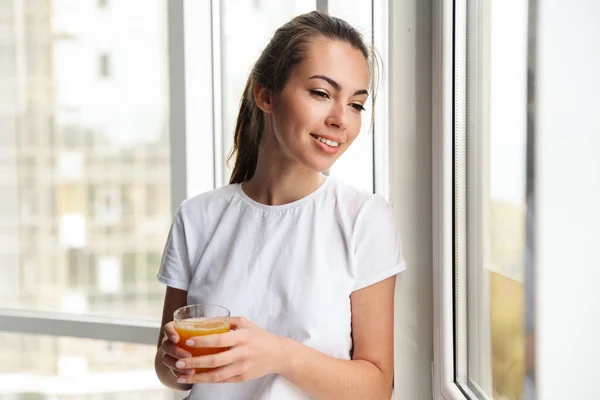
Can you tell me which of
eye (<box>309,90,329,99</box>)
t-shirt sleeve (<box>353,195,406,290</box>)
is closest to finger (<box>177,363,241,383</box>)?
t-shirt sleeve (<box>353,195,406,290</box>)

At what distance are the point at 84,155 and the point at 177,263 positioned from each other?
1127 mm

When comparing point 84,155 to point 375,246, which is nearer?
point 375,246

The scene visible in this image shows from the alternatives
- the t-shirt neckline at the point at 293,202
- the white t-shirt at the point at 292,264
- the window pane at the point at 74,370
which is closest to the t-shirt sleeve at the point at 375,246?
the white t-shirt at the point at 292,264

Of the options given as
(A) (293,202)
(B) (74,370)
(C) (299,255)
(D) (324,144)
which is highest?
(D) (324,144)

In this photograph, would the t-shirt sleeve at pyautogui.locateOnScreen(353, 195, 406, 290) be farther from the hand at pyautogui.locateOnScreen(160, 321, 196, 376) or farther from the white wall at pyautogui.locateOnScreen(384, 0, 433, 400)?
the hand at pyautogui.locateOnScreen(160, 321, 196, 376)

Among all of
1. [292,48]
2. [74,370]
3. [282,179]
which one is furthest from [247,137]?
[74,370]

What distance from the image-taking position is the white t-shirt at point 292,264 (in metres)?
1.33

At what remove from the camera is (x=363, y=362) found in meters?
1.33

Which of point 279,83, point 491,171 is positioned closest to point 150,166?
point 279,83

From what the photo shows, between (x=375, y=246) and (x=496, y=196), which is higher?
(x=496, y=196)

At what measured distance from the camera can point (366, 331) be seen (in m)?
1.34
